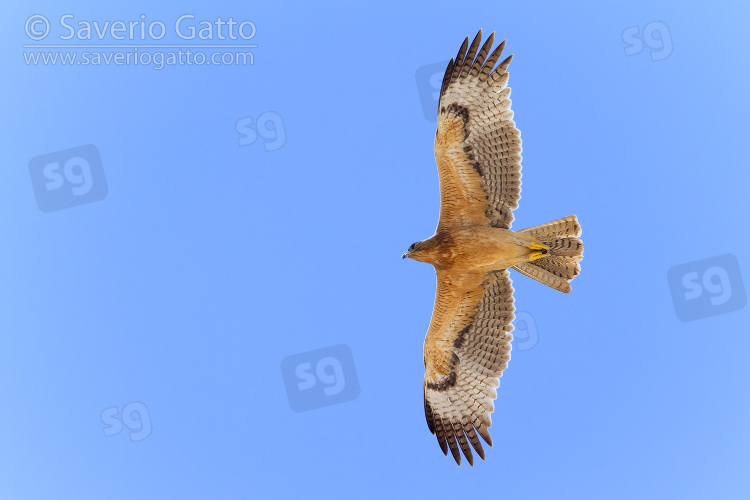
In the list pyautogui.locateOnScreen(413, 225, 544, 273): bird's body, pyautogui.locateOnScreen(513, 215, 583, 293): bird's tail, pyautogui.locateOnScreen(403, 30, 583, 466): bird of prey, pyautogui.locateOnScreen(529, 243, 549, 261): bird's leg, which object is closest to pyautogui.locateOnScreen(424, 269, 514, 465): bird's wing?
pyautogui.locateOnScreen(403, 30, 583, 466): bird of prey

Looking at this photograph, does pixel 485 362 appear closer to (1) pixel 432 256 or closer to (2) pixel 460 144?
(1) pixel 432 256

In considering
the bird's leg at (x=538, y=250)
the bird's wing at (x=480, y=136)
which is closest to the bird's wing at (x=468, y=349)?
the bird's leg at (x=538, y=250)

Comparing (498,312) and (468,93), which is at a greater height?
(468,93)

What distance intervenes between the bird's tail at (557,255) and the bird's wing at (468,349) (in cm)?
37

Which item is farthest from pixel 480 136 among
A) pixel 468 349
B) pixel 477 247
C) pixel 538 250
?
pixel 468 349

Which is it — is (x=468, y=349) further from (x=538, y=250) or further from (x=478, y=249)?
(x=538, y=250)

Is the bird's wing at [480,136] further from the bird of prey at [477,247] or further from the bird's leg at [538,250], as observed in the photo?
the bird's leg at [538,250]

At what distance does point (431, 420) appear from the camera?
10836 millimetres

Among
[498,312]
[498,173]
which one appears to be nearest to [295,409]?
[498,312]

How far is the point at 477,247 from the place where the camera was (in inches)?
401

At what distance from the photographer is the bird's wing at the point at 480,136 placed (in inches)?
398

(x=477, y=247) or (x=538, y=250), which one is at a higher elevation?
(x=477, y=247)

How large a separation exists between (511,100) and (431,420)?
3812 mm

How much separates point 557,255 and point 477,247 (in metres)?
0.94
